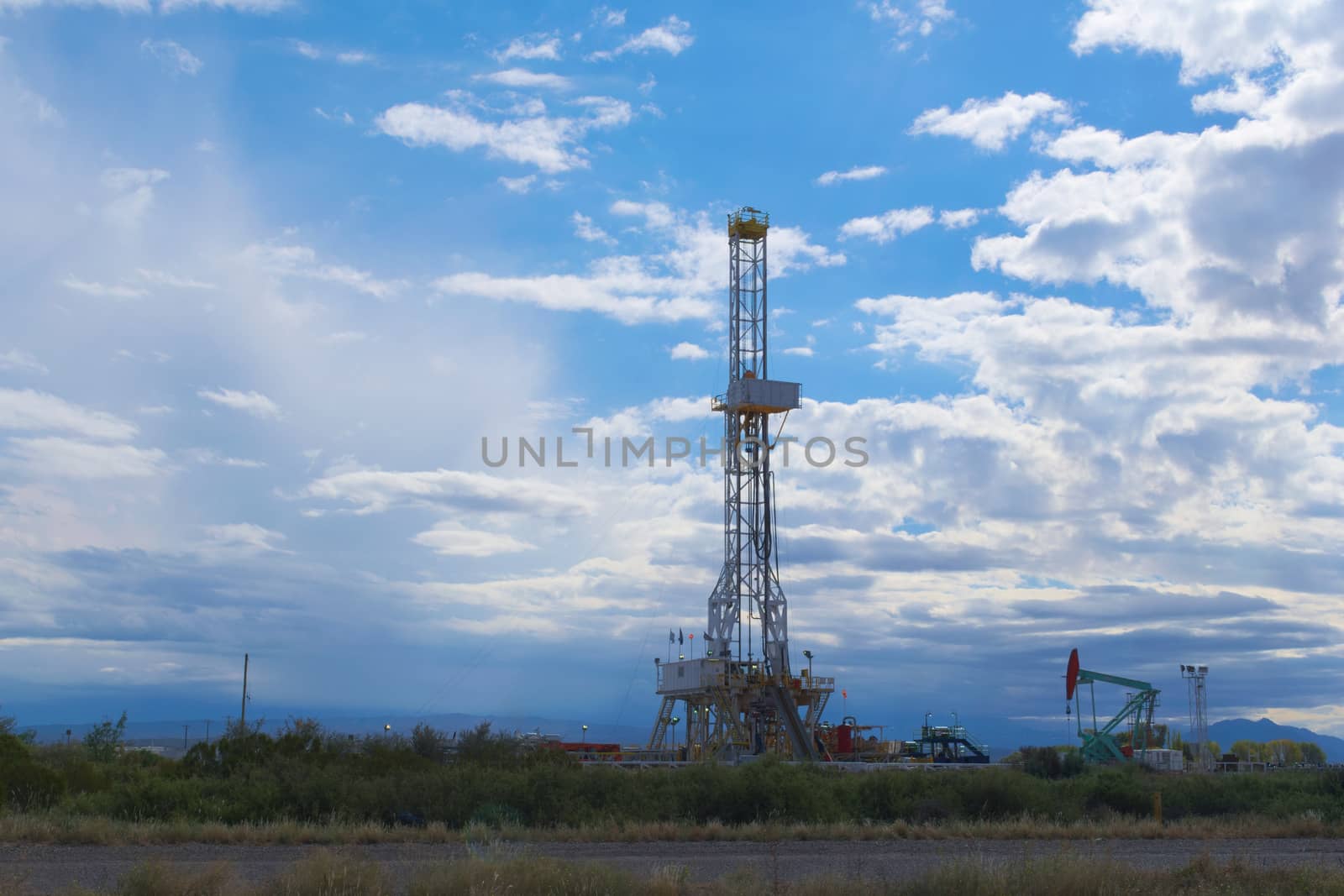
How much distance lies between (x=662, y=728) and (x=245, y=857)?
33.8 m

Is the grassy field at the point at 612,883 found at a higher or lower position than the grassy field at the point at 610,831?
higher

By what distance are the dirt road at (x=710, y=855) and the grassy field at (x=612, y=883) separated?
2.51 ft

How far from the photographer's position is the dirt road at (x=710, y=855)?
50.2 feet

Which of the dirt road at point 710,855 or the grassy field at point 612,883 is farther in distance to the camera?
the dirt road at point 710,855

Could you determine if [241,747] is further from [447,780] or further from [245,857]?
[245,857]

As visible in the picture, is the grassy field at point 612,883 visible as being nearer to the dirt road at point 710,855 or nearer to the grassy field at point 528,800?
the dirt road at point 710,855

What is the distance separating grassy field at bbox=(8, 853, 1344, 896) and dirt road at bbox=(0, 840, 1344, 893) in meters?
0.76

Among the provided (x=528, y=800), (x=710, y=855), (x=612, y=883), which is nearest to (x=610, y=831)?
(x=710, y=855)

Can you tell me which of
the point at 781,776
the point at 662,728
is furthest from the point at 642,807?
the point at 662,728

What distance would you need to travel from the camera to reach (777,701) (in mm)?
46781

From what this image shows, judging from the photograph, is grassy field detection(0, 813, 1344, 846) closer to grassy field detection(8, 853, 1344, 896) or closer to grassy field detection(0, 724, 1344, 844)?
grassy field detection(0, 724, 1344, 844)

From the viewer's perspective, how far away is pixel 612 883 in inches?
503

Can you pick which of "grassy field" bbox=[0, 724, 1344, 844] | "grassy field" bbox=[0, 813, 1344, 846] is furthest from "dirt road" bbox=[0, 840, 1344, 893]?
"grassy field" bbox=[0, 724, 1344, 844]

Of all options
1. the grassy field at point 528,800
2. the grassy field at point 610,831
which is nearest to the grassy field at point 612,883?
the grassy field at point 610,831
